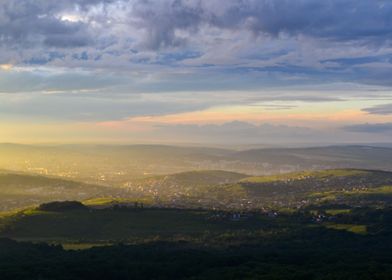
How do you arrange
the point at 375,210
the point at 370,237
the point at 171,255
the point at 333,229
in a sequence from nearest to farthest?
the point at 171,255
the point at 370,237
the point at 333,229
the point at 375,210

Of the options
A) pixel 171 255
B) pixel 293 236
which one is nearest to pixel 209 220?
pixel 293 236

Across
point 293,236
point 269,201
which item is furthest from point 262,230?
point 269,201

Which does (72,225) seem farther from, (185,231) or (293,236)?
(293,236)

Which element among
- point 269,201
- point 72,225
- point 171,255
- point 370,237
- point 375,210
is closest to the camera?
point 171,255

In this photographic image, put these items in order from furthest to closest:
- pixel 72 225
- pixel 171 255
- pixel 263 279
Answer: pixel 72 225 → pixel 171 255 → pixel 263 279

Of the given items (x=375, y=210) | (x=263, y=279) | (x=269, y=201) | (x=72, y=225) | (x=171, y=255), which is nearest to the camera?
(x=263, y=279)

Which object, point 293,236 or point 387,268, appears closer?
point 387,268

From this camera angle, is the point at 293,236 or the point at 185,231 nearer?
the point at 293,236

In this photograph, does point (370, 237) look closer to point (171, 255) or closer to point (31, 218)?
point (171, 255)
